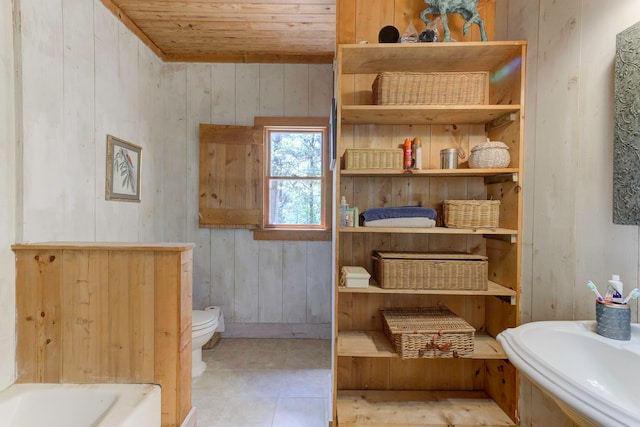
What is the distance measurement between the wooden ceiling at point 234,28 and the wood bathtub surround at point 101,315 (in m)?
1.71

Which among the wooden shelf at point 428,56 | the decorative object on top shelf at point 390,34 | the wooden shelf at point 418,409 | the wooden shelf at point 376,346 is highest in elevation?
the decorative object on top shelf at point 390,34

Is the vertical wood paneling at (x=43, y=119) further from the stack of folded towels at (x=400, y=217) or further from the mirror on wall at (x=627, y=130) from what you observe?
the mirror on wall at (x=627, y=130)

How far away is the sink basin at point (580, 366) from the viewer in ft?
2.24

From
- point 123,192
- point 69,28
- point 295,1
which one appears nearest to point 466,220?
point 295,1

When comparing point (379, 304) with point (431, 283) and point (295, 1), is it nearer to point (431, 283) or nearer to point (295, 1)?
point (431, 283)

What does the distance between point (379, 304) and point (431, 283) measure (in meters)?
0.39

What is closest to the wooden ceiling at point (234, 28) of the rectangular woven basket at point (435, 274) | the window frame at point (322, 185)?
the window frame at point (322, 185)

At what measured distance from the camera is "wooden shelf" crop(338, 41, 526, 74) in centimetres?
150

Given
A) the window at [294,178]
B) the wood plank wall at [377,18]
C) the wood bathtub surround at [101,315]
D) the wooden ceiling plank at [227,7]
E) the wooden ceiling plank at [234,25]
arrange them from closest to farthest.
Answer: the wood bathtub surround at [101,315] < the wood plank wall at [377,18] < the wooden ceiling plank at [227,7] < the wooden ceiling plank at [234,25] < the window at [294,178]

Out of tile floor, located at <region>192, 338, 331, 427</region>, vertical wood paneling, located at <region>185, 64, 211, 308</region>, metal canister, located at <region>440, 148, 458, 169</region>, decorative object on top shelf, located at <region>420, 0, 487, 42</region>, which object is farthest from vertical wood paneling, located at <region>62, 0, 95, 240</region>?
metal canister, located at <region>440, 148, 458, 169</region>

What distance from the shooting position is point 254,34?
7.73ft

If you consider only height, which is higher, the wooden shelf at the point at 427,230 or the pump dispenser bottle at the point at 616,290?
the wooden shelf at the point at 427,230

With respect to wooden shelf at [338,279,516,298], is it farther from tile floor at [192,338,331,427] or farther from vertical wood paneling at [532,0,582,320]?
tile floor at [192,338,331,427]

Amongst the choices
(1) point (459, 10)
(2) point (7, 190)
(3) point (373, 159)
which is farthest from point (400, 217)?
(2) point (7, 190)
